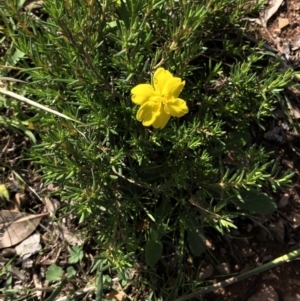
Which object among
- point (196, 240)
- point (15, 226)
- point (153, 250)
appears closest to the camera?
point (153, 250)

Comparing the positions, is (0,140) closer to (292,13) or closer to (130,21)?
(130,21)

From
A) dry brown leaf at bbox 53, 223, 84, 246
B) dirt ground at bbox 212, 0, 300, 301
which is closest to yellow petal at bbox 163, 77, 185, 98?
Result: dirt ground at bbox 212, 0, 300, 301

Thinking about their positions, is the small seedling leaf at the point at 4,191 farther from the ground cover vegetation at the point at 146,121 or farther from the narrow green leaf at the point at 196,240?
the narrow green leaf at the point at 196,240

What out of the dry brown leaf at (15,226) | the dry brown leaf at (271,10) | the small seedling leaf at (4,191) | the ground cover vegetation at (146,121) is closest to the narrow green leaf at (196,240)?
the ground cover vegetation at (146,121)

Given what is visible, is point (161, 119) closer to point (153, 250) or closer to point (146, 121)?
point (146, 121)

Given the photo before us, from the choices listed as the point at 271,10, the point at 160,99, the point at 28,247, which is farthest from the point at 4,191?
the point at 271,10

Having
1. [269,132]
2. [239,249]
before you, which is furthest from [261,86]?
[239,249]

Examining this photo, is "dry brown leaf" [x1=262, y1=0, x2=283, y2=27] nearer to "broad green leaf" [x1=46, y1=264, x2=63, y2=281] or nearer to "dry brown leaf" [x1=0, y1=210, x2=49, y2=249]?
"dry brown leaf" [x1=0, y1=210, x2=49, y2=249]
